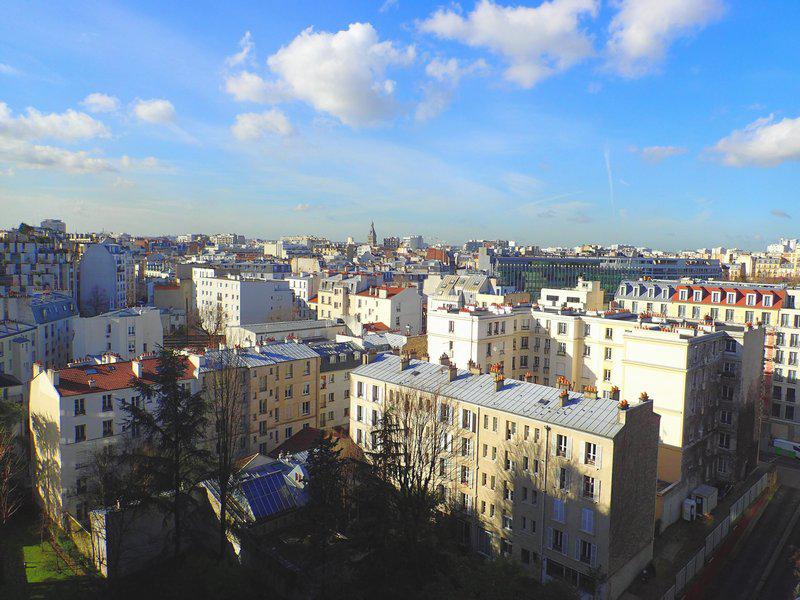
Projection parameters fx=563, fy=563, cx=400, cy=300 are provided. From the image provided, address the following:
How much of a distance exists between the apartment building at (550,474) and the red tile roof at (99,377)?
18235 mm

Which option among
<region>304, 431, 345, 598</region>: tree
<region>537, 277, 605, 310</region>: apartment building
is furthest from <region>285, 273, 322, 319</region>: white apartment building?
<region>304, 431, 345, 598</region>: tree

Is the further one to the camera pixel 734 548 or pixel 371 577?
pixel 734 548

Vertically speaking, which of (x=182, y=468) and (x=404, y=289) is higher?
(x=404, y=289)

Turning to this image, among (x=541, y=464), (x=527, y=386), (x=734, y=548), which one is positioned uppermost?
(x=527, y=386)

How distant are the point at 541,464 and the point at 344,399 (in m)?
23.8

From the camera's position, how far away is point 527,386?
35.4m

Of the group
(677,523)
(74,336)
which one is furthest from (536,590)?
(74,336)

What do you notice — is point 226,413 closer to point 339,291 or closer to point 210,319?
point 339,291

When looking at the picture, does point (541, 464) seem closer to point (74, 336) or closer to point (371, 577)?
point (371, 577)

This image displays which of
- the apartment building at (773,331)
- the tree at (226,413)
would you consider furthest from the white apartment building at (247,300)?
the apartment building at (773,331)

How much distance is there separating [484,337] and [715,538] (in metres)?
23.5

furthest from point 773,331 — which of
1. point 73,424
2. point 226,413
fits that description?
point 73,424

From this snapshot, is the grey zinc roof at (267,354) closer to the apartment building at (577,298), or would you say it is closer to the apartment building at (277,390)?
the apartment building at (277,390)

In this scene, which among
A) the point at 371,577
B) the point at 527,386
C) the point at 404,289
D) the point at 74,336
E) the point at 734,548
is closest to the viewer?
the point at 371,577
